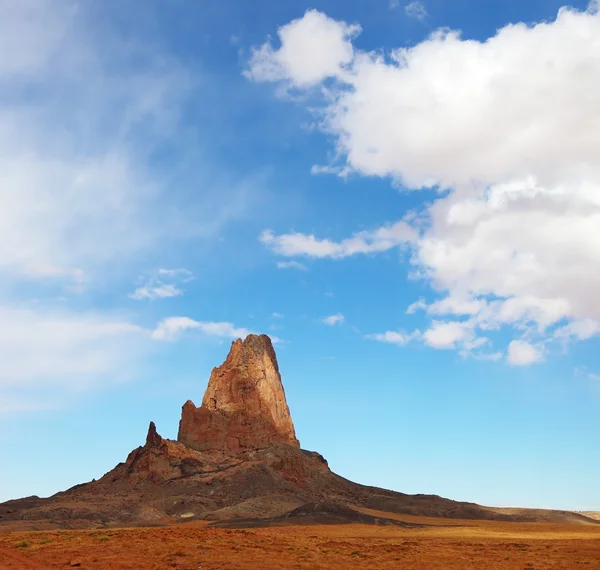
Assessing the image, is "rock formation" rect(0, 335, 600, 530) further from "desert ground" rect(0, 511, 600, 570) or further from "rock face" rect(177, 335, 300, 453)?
"desert ground" rect(0, 511, 600, 570)

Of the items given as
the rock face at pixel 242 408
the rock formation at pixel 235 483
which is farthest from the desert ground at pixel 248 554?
the rock face at pixel 242 408

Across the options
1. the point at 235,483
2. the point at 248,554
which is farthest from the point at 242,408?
the point at 248,554

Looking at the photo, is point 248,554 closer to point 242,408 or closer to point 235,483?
point 235,483

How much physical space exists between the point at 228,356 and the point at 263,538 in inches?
5081

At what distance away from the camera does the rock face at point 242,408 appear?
15488cm

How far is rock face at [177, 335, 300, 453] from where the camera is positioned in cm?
15488

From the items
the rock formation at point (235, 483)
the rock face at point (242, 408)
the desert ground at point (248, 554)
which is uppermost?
the rock face at point (242, 408)

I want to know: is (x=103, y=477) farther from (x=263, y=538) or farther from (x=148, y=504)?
(x=263, y=538)

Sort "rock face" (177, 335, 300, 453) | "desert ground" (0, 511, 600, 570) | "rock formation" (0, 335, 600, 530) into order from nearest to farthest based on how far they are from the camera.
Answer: "desert ground" (0, 511, 600, 570) → "rock formation" (0, 335, 600, 530) → "rock face" (177, 335, 300, 453)

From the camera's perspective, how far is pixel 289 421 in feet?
559

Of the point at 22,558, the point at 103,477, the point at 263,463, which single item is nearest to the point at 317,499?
the point at 263,463

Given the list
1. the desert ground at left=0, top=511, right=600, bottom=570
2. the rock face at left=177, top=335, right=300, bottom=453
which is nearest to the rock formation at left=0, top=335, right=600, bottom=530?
the rock face at left=177, top=335, right=300, bottom=453

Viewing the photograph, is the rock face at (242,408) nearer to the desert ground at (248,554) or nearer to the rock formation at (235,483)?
the rock formation at (235,483)

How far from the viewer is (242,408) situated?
161 m
